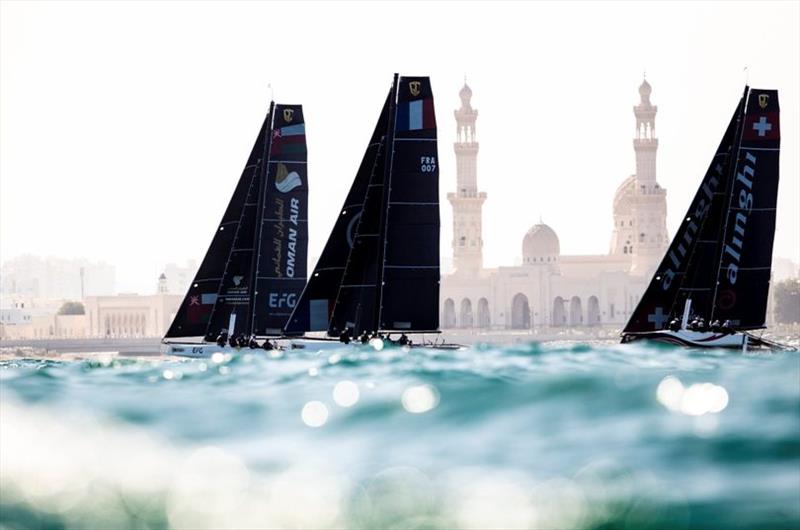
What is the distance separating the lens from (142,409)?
51.1 feet

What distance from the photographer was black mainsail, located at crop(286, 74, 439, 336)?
110 ft

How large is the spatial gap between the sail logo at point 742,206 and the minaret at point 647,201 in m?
106

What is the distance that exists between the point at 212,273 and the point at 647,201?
103 meters

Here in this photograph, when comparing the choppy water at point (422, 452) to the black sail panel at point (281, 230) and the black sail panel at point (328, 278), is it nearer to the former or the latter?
the black sail panel at point (328, 278)

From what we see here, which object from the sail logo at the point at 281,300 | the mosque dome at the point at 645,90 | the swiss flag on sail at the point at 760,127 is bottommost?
the sail logo at the point at 281,300

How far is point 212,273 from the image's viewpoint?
4044cm

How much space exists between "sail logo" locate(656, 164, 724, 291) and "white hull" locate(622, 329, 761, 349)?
2.02m

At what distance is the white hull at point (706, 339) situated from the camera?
32719 mm

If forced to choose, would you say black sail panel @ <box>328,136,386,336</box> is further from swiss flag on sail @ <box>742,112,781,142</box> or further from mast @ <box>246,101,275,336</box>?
swiss flag on sail @ <box>742,112,781,142</box>

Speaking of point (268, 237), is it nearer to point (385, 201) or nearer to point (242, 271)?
point (242, 271)

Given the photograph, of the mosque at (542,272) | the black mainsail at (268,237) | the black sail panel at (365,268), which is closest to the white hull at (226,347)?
the black sail panel at (365,268)

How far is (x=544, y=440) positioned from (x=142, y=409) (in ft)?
14.1

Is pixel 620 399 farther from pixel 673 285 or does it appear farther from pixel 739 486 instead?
pixel 673 285

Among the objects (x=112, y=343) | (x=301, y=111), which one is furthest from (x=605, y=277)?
(x=301, y=111)
